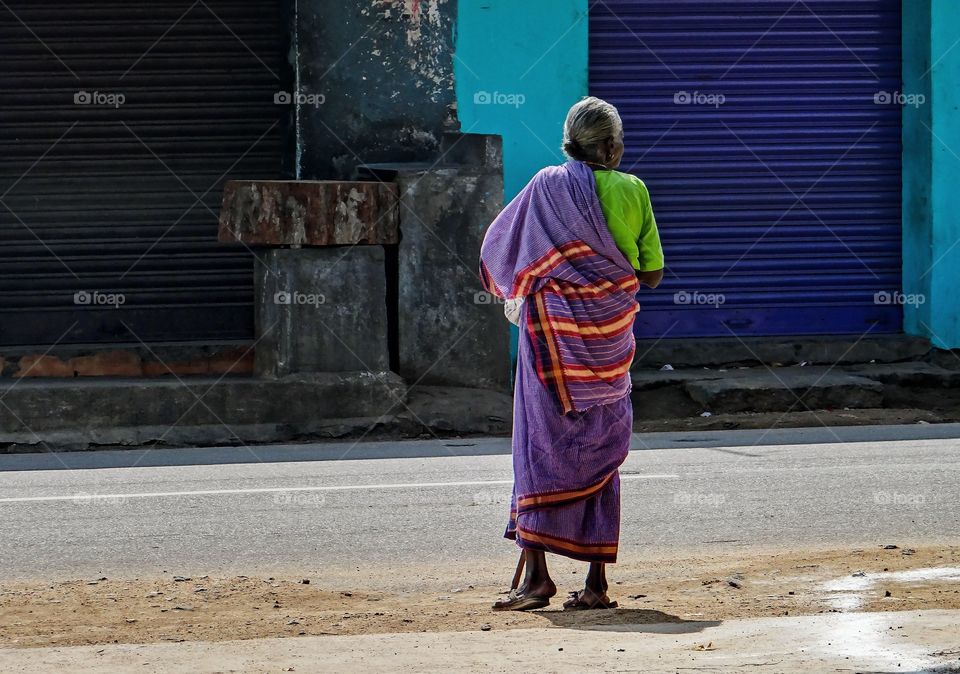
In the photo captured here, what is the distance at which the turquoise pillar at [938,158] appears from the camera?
12.3 meters

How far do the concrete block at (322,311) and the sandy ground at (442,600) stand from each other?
4.72 m

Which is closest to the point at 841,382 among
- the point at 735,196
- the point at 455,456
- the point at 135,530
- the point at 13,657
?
the point at 735,196

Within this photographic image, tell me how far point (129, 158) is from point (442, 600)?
794cm

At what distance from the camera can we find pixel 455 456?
877 cm

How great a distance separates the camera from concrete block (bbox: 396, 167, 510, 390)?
34.8ft

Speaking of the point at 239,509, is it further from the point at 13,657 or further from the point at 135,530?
the point at 13,657

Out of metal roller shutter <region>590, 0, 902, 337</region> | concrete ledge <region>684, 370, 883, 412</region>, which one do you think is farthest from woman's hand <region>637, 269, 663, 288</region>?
metal roller shutter <region>590, 0, 902, 337</region>

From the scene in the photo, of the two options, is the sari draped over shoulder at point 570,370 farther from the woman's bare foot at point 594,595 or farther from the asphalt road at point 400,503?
the asphalt road at point 400,503

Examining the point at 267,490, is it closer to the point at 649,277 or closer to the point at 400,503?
the point at 400,503

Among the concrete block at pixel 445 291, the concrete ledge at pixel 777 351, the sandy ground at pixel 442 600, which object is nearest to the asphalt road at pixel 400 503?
the sandy ground at pixel 442 600

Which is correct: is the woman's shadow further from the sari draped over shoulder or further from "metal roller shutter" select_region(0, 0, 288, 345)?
"metal roller shutter" select_region(0, 0, 288, 345)

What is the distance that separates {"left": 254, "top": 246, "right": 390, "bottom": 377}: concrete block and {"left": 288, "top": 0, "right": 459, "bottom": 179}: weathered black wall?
160cm

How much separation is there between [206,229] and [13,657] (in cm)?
859

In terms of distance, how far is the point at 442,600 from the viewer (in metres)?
4.98
